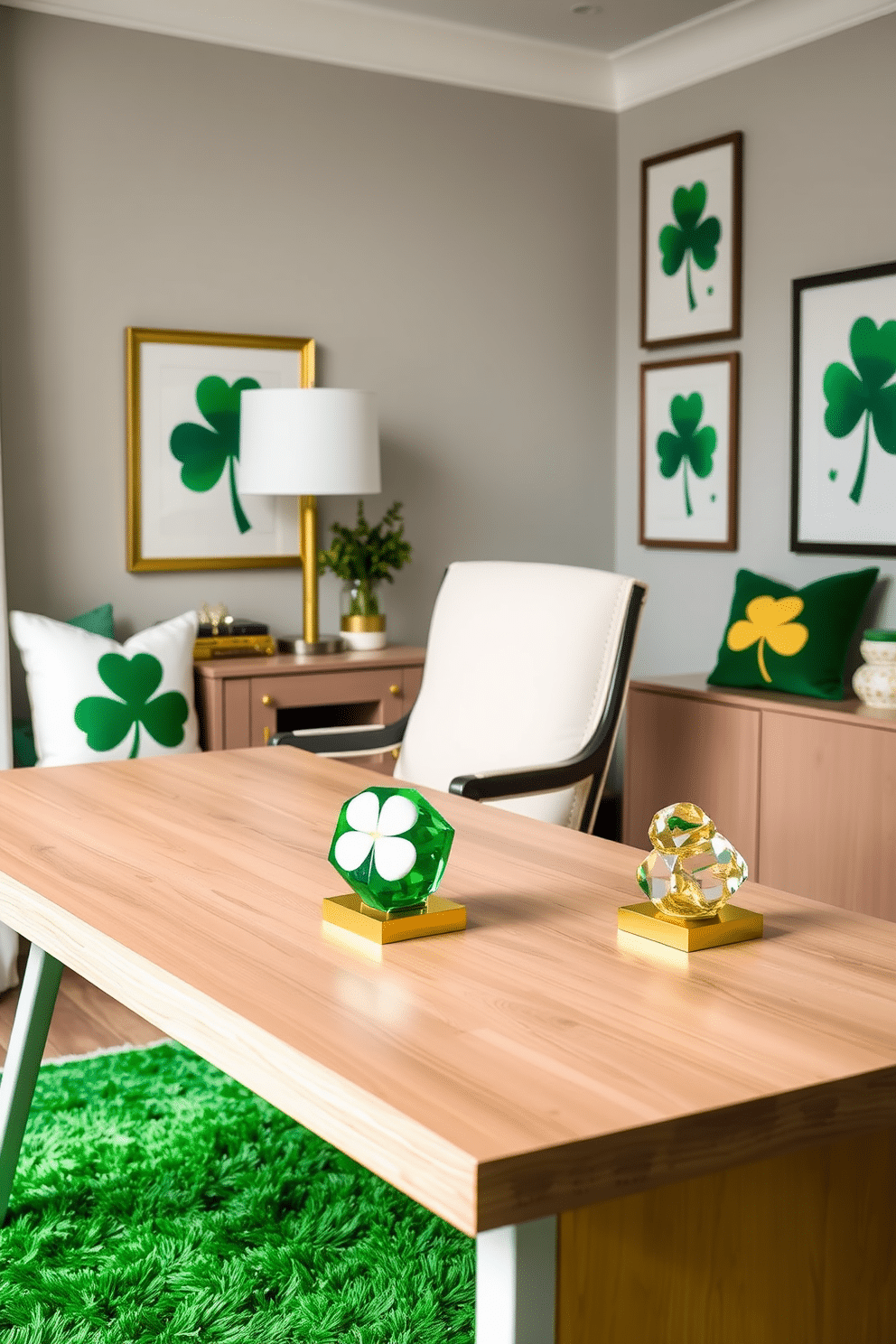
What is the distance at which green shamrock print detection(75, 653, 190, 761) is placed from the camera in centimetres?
348

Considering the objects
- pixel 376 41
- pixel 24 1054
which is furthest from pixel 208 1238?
pixel 376 41

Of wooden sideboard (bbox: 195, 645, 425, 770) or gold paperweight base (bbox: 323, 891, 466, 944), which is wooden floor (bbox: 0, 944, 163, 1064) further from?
gold paperweight base (bbox: 323, 891, 466, 944)

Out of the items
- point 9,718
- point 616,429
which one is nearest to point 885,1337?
point 9,718

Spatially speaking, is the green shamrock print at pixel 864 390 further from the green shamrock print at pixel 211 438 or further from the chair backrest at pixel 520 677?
the green shamrock print at pixel 211 438

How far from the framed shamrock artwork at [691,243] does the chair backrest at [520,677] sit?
1.60 meters

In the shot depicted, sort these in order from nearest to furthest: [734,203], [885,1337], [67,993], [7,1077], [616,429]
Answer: [885,1337] < [7,1077] < [67,993] < [734,203] < [616,429]

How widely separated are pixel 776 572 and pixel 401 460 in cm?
120

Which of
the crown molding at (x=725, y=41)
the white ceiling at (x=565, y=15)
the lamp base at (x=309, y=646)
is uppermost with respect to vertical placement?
the white ceiling at (x=565, y=15)

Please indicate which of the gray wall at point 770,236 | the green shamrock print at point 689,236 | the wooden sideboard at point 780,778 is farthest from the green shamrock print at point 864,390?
the wooden sideboard at point 780,778

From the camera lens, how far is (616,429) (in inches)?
190

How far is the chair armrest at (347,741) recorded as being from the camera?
9.78 feet

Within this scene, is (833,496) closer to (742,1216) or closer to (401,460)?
(401,460)

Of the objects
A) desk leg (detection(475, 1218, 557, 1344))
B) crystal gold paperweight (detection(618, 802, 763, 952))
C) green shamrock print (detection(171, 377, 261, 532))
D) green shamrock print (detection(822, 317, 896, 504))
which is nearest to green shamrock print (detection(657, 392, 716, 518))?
green shamrock print (detection(822, 317, 896, 504))

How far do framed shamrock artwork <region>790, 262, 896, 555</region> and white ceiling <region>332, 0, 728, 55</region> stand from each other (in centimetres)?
92
